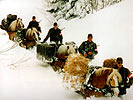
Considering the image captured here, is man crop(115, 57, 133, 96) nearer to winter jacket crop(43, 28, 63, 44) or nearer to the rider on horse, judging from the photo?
winter jacket crop(43, 28, 63, 44)

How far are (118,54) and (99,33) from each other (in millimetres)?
331

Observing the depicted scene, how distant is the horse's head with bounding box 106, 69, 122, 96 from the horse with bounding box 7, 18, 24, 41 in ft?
5.03

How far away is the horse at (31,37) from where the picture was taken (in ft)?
9.23

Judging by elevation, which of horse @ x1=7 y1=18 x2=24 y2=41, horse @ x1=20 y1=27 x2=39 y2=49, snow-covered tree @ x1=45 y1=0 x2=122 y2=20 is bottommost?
horse @ x1=20 y1=27 x2=39 y2=49

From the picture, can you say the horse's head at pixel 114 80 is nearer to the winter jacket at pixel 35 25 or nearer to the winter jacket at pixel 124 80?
the winter jacket at pixel 124 80

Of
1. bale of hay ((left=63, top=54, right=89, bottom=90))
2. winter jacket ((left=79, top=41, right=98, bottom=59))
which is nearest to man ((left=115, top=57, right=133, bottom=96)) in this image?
bale of hay ((left=63, top=54, right=89, bottom=90))

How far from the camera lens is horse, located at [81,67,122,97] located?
76.8 inches

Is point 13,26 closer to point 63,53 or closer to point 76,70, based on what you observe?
point 63,53

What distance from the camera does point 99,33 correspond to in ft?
8.27

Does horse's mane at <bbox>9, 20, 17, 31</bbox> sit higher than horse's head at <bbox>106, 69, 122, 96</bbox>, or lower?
higher

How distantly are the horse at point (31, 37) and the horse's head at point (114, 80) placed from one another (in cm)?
119

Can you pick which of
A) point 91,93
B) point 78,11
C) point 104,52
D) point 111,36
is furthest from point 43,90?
point 78,11

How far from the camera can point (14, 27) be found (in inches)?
125

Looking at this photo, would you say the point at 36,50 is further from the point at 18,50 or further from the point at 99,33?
the point at 99,33
